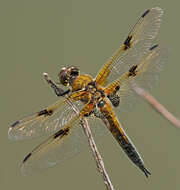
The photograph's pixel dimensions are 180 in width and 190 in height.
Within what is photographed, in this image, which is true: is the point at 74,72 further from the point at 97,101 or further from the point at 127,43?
the point at 127,43

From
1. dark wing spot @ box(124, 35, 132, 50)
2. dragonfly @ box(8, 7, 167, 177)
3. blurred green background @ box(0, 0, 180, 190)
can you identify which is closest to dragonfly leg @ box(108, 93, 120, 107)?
dragonfly @ box(8, 7, 167, 177)

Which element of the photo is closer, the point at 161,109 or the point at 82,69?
the point at 161,109

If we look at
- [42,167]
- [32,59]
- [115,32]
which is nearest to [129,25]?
[115,32]

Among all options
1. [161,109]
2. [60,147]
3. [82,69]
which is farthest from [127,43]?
[82,69]

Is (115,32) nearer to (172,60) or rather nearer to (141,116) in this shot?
(172,60)

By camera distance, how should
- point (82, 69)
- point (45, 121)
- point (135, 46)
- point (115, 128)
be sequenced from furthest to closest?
1. point (82, 69)
2. point (135, 46)
3. point (115, 128)
4. point (45, 121)

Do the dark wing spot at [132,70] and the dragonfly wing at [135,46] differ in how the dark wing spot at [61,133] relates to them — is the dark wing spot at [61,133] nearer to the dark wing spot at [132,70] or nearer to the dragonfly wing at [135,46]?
the dragonfly wing at [135,46]

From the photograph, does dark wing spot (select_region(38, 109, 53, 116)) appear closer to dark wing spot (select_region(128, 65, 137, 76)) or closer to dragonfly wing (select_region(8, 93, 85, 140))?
dragonfly wing (select_region(8, 93, 85, 140))
